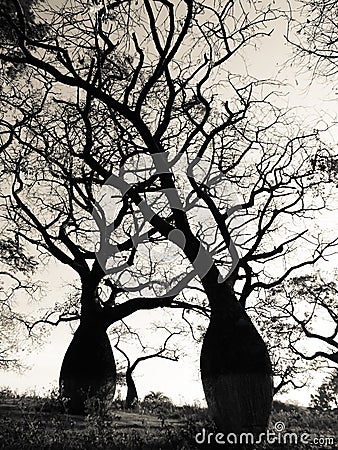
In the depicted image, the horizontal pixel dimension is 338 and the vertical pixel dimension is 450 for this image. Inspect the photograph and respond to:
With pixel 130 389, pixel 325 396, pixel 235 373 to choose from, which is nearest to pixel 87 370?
pixel 235 373

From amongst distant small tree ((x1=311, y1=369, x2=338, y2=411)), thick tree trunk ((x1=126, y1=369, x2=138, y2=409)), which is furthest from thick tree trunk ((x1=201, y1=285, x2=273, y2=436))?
distant small tree ((x1=311, y1=369, x2=338, y2=411))

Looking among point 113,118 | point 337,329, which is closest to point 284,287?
point 337,329

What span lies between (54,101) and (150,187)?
9.78 ft

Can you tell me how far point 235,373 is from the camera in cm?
886

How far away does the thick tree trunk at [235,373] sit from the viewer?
28.7 ft

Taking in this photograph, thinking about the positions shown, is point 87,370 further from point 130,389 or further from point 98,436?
point 130,389

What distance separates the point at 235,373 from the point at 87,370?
5.10 meters

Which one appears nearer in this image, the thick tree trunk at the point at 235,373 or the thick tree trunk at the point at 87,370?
the thick tree trunk at the point at 235,373

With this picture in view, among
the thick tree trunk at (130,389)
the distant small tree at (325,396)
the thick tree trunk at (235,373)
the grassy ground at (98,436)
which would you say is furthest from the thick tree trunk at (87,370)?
the distant small tree at (325,396)

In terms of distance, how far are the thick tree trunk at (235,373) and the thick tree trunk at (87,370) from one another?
13.8 ft

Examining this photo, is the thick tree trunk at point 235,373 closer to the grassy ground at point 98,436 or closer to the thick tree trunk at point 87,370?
the grassy ground at point 98,436

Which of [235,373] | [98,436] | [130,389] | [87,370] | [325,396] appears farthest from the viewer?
[325,396]

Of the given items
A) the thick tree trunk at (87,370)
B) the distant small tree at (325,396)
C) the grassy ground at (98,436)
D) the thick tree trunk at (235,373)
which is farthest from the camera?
the distant small tree at (325,396)

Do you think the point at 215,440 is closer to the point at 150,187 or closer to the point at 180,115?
the point at 150,187
